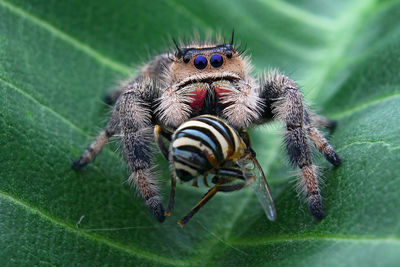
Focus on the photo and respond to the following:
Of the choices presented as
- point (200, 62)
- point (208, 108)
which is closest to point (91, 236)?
point (208, 108)

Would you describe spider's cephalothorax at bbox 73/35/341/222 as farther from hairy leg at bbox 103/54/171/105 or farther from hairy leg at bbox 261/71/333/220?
hairy leg at bbox 103/54/171/105

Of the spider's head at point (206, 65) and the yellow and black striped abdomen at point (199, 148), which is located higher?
the spider's head at point (206, 65)

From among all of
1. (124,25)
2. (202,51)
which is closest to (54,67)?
(124,25)

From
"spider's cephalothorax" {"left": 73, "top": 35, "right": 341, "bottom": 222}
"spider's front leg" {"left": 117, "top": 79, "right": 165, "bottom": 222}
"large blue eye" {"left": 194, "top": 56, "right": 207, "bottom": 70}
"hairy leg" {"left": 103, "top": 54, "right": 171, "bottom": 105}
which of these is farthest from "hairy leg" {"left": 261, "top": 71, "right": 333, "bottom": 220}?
"hairy leg" {"left": 103, "top": 54, "right": 171, "bottom": 105}

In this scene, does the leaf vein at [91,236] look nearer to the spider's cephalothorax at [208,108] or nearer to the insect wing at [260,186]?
the spider's cephalothorax at [208,108]

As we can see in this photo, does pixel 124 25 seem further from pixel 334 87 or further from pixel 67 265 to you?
pixel 67 265

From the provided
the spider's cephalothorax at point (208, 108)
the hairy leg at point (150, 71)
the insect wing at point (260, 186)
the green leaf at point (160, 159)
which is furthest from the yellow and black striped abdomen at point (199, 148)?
the hairy leg at point (150, 71)
